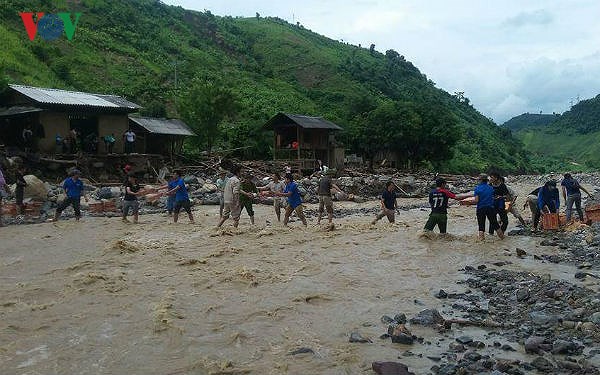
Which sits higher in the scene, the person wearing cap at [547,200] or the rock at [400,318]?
the person wearing cap at [547,200]

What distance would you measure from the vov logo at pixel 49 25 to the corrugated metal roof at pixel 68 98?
32461 millimetres

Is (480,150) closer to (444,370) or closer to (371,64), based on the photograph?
(371,64)

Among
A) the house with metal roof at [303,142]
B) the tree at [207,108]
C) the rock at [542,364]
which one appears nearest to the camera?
the rock at [542,364]

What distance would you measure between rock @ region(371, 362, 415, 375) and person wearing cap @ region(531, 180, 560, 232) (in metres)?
11.0

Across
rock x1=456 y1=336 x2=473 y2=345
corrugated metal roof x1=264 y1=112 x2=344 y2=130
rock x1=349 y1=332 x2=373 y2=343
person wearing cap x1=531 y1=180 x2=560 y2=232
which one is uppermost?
corrugated metal roof x1=264 y1=112 x2=344 y2=130

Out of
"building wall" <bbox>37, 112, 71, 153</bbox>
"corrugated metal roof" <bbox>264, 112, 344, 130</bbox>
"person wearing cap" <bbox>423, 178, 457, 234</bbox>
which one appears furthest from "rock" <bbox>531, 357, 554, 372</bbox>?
"corrugated metal roof" <bbox>264, 112, 344, 130</bbox>

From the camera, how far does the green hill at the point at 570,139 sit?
110m

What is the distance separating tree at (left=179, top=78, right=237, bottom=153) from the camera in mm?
40938

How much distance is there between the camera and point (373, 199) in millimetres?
32688

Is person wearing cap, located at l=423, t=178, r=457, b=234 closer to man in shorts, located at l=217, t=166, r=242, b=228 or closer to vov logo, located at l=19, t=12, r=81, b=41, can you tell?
man in shorts, located at l=217, t=166, r=242, b=228

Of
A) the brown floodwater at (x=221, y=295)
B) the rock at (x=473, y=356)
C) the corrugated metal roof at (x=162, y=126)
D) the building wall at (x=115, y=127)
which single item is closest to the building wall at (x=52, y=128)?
the building wall at (x=115, y=127)

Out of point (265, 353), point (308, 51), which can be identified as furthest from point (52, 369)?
point (308, 51)

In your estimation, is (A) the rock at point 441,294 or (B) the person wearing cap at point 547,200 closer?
(A) the rock at point 441,294

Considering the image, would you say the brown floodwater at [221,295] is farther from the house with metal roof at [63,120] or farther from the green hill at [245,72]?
the green hill at [245,72]
